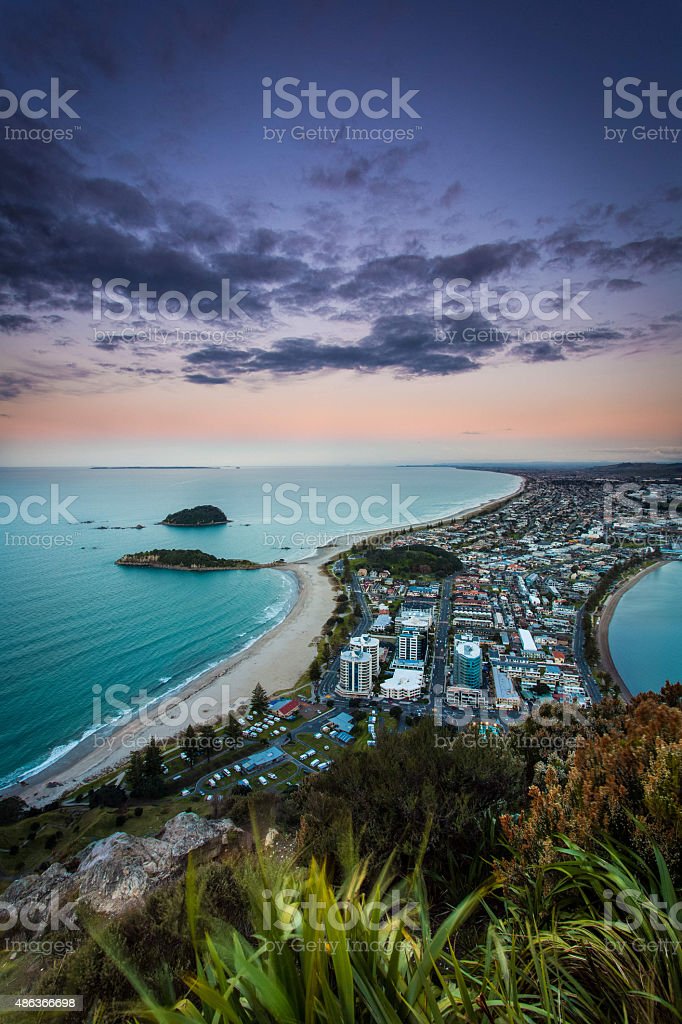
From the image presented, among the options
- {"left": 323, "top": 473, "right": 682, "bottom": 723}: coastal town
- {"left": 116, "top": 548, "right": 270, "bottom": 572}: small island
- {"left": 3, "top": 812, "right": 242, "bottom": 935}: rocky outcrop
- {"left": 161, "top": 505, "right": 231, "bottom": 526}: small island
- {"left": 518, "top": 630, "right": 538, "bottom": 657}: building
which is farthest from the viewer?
{"left": 161, "top": 505, "right": 231, "bottom": 526}: small island

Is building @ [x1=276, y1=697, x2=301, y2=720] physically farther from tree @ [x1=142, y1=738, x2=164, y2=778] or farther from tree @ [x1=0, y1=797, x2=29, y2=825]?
tree @ [x1=0, y1=797, x2=29, y2=825]

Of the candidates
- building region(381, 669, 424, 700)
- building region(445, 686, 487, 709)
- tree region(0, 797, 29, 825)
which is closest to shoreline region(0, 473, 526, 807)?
tree region(0, 797, 29, 825)

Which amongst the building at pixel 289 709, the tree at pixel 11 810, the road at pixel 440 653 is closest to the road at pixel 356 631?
the building at pixel 289 709

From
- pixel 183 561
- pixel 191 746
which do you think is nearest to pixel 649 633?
pixel 191 746

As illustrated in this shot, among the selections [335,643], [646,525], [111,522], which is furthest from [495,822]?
[111,522]

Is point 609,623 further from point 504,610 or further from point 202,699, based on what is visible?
point 202,699
